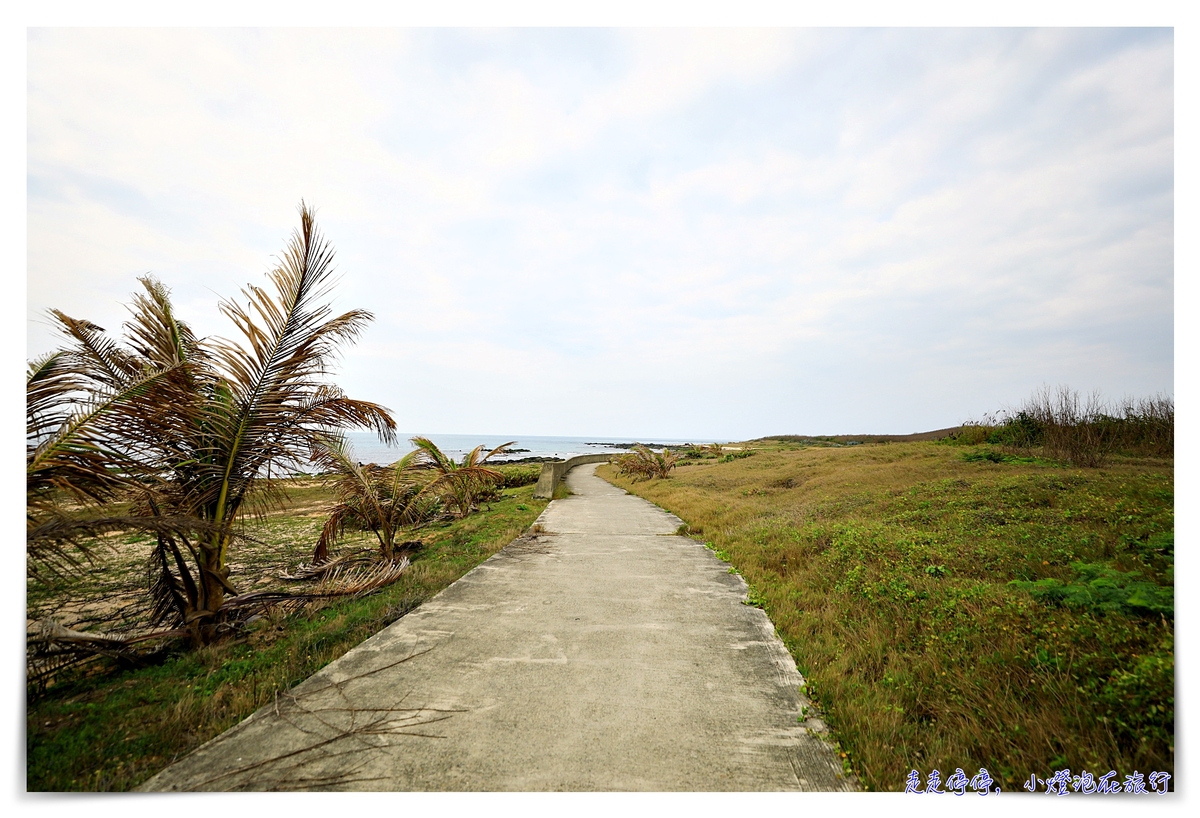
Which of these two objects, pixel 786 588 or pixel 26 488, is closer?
pixel 26 488

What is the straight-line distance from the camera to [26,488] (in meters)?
2.67

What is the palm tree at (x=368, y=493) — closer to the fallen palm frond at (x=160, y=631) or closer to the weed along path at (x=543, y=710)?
the fallen palm frond at (x=160, y=631)

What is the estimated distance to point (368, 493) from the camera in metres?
6.26

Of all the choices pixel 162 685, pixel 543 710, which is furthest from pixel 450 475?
pixel 543 710

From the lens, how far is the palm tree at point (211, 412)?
3.42 meters

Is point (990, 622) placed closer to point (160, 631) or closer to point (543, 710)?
point (543, 710)

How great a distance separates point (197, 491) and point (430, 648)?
2279 mm

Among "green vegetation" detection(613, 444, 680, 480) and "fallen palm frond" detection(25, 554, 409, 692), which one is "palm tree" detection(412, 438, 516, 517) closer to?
"fallen palm frond" detection(25, 554, 409, 692)

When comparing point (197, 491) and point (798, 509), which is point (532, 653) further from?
point (798, 509)

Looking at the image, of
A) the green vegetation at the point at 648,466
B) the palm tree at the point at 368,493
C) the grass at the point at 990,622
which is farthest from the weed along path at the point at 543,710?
the green vegetation at the point at 648,466

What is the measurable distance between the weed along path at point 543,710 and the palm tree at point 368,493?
2.57 m

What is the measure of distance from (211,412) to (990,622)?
6119mm

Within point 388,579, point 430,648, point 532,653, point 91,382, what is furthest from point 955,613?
point 91,382

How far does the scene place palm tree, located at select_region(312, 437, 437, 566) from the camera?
20.4 feet
